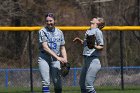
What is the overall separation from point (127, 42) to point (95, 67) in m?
9.57

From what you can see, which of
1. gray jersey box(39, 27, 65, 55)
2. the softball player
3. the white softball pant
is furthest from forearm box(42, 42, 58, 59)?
the white softball pant

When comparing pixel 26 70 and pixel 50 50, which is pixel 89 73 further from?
pixel 26 70

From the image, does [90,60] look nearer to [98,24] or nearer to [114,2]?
[98,24]

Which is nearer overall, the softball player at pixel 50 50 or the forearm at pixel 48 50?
the forearm at pixel 48 50

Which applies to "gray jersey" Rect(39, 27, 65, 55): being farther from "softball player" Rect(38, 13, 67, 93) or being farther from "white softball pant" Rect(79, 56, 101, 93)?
"white softball pant" Rect(79, 56, 101, 93)

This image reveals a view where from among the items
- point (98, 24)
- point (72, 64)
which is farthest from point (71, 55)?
point (98, 24)

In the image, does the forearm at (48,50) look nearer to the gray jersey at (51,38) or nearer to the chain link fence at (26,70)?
the gray jersey at (51,38)

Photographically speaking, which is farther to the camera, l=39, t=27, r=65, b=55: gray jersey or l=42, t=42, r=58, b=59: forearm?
l=39, t=27, r=65, b=55: gray jersey

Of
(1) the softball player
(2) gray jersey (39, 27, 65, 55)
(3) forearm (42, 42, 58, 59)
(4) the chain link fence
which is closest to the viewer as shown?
(3) forearm (42, 42, 58, 59)

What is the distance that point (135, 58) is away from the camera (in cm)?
1950

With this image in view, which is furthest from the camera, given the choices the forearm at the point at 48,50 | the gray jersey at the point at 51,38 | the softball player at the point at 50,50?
the gray jersey at the point at 51,38

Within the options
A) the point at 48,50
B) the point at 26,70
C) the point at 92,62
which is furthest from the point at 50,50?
the point at 26,70

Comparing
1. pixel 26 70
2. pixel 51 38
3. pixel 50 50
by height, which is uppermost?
pixel 51 38

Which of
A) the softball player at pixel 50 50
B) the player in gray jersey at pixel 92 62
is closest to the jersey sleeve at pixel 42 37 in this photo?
the softball player at pixel 50 50
